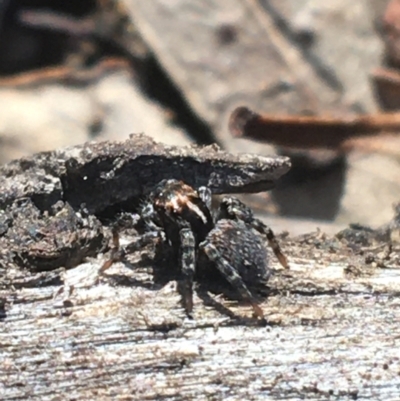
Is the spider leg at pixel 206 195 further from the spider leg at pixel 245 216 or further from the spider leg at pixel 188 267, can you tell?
the spider leg at pixel 188 267

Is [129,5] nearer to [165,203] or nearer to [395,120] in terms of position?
[395,120]

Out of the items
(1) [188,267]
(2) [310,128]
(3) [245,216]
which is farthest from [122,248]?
(2) [310,128]

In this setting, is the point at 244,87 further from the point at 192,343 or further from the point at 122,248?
the point at 192,343

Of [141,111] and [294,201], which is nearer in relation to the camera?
[294,201]

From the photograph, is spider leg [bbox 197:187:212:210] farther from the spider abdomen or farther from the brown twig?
the brown twig

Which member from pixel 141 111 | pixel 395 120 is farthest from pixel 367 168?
pixel 141 111

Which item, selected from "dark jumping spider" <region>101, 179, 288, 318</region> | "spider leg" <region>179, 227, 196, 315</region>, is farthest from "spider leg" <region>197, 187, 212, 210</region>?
"spider leg" <region>179, 227, 196, 315</region>
